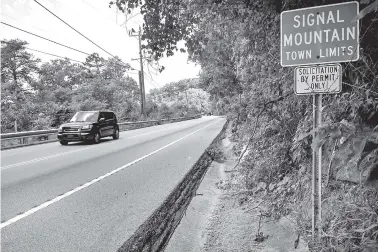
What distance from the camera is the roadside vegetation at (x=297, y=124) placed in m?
2.48

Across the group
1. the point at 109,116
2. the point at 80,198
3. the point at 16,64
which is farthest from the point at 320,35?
the point at 16,64

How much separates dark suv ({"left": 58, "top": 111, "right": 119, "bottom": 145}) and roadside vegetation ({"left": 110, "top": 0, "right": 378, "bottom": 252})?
362 inches

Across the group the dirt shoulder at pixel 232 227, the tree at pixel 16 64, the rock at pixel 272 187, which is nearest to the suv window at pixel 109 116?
the dirt shoulder at pixel 232 227

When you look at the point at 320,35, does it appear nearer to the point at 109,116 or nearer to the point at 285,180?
the point at 285,180

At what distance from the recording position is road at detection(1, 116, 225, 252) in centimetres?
397

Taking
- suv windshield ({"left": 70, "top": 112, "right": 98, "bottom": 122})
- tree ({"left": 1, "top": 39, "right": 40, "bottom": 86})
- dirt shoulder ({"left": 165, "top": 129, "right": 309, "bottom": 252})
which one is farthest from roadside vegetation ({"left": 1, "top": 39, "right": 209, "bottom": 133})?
dirt shoulder ({"left": 165, "top": 129, "right": 309, "bottom": 252})

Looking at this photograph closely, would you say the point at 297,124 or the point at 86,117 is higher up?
the point at 86,117

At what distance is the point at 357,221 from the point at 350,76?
5.53 feet

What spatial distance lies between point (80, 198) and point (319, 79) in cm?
470

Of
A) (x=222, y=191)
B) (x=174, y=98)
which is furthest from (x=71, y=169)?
(x=174, y=98)

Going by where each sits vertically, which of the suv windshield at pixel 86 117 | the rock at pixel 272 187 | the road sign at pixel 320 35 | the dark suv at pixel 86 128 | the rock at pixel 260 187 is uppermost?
the road sign at pixel 320 35

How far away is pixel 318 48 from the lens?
10.2 feet

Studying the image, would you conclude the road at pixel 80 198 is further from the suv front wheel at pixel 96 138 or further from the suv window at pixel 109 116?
the suv window at pixel 109 116

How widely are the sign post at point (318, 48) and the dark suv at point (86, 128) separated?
13.7m
